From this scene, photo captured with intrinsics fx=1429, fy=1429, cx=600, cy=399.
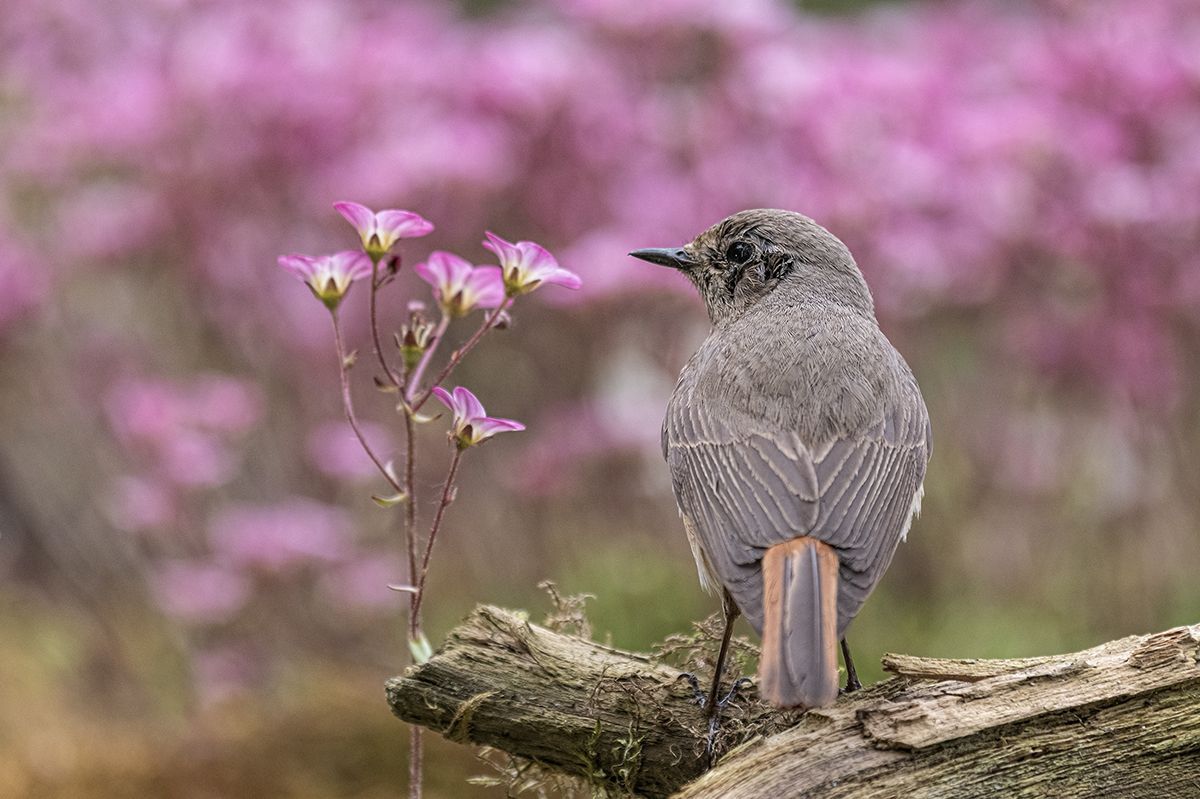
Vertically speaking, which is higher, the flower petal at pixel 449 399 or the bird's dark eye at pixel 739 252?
the bird's dark eye at pixel 739 252

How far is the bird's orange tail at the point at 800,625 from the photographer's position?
2.35m

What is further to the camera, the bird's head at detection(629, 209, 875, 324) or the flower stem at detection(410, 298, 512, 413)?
the bird's head at detection(629, 209, 875, 324)

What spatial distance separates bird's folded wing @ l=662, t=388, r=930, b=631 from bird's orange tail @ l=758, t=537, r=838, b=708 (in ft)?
0.09

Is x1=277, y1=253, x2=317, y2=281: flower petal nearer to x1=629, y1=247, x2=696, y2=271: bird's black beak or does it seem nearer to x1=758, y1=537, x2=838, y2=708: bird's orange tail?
x1=758, y1=537, x2=838, y2=708: bird's orange tail

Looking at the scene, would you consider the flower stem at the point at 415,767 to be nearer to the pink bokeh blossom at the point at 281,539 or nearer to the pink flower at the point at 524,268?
the pink flower at the point at 524,268

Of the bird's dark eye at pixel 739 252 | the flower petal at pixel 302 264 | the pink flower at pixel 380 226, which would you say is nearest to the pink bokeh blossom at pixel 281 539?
the bird's dark eye at pixel 739 252

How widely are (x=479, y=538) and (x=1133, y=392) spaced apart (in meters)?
2.74

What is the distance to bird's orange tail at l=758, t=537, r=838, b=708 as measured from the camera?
2.35m

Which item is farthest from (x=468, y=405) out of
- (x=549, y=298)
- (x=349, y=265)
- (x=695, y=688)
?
(x=549, y=298)

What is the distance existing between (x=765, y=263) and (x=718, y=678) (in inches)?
45.7

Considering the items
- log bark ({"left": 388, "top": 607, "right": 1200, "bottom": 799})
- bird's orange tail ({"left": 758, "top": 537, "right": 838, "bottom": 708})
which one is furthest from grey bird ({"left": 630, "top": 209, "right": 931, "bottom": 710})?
log bark ({"left": 388, "top": 607, "right": 1200, "bottom": 799})

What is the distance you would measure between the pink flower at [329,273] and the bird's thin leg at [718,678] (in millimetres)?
970

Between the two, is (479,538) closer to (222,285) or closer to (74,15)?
(222,285)

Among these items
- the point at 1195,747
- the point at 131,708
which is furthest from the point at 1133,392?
the point at 131,708
